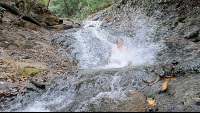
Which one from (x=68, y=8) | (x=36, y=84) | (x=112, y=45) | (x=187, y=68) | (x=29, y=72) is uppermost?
(x=68, y=8)

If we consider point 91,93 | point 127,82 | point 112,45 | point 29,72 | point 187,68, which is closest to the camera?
point 91,93

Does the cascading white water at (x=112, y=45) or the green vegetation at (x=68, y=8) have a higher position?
the green vegetation at (x=68, y=8)

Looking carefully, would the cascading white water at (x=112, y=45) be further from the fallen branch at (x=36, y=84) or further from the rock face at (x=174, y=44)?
the fallen branch at (x=36, y=84)

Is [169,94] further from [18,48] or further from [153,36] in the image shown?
[18,48]

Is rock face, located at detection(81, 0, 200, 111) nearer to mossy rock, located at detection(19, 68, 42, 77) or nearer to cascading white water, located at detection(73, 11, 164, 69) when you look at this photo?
cascading white water, located at detection(73, 11, 164, 69)

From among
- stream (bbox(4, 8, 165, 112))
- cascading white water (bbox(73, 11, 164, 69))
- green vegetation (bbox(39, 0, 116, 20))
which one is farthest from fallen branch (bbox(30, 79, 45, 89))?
green vegetation (bbox(39, 0, 116, 20))

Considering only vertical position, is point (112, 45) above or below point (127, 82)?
above

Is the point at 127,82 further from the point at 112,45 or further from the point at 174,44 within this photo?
the point at 112,45

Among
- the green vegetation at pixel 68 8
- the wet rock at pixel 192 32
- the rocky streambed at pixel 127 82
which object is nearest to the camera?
the rocky streambed at pixel 127 82

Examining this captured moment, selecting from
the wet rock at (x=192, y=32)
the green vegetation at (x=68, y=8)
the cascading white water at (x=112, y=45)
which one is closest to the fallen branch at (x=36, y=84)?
the cascading white water at (x=112, y=45)

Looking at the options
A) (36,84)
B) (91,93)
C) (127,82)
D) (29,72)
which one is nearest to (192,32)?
(127,82)

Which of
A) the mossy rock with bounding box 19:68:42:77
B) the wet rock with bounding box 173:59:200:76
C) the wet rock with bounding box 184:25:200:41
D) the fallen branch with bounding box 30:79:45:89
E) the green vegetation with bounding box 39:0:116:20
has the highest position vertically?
the green vegetation with bounding box 39:0:116:20

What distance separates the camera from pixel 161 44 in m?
6.32

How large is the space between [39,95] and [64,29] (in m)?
9.96
